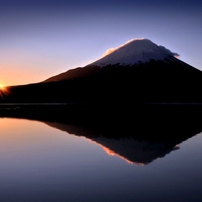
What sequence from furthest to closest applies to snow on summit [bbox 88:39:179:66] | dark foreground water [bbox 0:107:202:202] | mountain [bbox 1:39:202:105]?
snow on summit [bbox 88:39:179:66], mountain [bbox 1:39:202:105], dark foreground water [bbox 0:107:202:202]

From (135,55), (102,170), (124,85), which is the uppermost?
(135,55)

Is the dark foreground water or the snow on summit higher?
the snow on summit

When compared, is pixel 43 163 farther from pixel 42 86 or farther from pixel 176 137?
pixel 42 86

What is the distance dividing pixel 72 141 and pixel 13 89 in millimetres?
142426

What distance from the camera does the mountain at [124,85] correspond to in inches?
4815

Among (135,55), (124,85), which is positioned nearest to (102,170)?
(124,85)

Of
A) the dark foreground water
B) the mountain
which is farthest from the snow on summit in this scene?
the dark foreground water

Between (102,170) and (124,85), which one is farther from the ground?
(124,85)

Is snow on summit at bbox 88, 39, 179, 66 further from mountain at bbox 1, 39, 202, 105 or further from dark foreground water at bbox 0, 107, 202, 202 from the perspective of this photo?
dark foreground water at bbox 0, 107, 202, 202

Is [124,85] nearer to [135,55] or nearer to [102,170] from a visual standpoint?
[135,55]

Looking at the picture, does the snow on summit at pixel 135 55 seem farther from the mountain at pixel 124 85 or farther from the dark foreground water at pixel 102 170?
the dark foreground water at pixel 102 170

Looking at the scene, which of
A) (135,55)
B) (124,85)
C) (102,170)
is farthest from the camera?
(135,55)

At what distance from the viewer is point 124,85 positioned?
138000 mm

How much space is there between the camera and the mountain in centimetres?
12231
